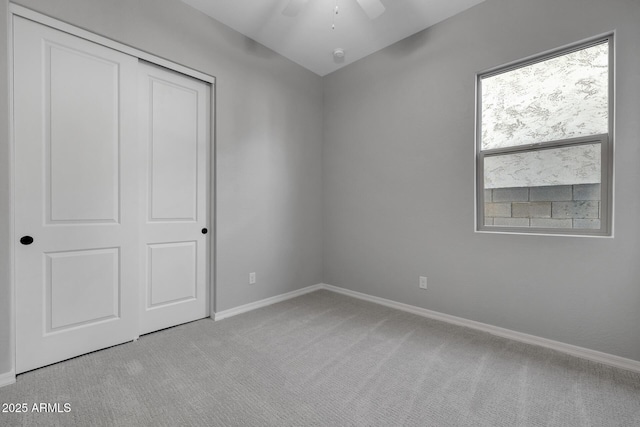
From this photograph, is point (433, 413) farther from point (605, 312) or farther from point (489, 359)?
point (605, 312)

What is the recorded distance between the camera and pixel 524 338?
7.64 feet

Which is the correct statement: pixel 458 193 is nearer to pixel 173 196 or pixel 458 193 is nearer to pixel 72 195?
pixel 173 196

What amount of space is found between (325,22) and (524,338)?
3333mm

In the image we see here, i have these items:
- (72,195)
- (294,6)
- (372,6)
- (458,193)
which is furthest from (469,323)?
(72,195)

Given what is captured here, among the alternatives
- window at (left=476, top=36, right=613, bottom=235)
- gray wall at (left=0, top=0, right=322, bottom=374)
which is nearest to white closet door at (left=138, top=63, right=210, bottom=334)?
gray wall at (left=0, top=0, right=322, bottom=374)

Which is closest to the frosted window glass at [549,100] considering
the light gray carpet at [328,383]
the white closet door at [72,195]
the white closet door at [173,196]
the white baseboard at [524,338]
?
the white baseboard at [524,338]

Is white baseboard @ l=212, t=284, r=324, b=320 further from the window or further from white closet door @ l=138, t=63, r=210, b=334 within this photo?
the window

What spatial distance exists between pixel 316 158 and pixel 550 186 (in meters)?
2.50

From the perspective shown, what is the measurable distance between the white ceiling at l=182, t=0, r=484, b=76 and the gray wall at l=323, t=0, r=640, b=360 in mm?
147

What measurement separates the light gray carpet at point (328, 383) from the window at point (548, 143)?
106cm

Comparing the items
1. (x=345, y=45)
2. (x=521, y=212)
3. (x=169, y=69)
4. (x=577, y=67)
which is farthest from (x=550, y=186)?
(x=169, y=69)

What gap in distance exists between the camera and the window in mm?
2088

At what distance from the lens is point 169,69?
8.32 feet

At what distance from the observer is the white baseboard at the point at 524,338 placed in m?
1.96
